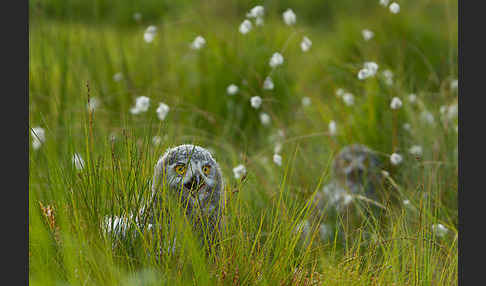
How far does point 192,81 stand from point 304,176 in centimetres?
173

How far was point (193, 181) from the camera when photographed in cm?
226

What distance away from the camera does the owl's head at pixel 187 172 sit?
7.36 feet

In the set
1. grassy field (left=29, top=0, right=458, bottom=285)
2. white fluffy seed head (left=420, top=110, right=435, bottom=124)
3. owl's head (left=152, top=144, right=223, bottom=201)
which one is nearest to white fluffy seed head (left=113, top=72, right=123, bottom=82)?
grassy field (left=29, top=0, right=458, bottom=285)

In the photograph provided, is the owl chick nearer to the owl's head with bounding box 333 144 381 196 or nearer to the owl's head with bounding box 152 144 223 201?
the owl's head with bounding box 333 144 381 196

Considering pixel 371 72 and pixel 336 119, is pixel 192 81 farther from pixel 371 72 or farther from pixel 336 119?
pixel 371 72

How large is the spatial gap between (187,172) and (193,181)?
0.05m

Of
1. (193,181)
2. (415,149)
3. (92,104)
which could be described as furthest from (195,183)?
(415,149)

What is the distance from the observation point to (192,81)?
16.8 feet

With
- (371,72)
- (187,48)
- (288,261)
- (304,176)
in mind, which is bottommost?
(288,261)

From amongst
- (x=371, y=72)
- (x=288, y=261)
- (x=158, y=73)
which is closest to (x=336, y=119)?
(x=371, y=72)

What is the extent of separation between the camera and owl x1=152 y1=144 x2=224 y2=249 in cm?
224

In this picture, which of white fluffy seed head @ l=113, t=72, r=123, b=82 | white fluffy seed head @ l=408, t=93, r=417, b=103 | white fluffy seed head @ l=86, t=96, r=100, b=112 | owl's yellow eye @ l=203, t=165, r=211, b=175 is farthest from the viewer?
white fluffy seed head @ l=113, t=72, r=123, b=82

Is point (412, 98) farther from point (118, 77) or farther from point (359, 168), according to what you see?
point (118, 77)

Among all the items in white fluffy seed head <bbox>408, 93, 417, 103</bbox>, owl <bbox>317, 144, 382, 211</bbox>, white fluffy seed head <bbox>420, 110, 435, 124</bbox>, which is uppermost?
white fluffy seed head <bbox>408, 93, 417, 103</bbox>
